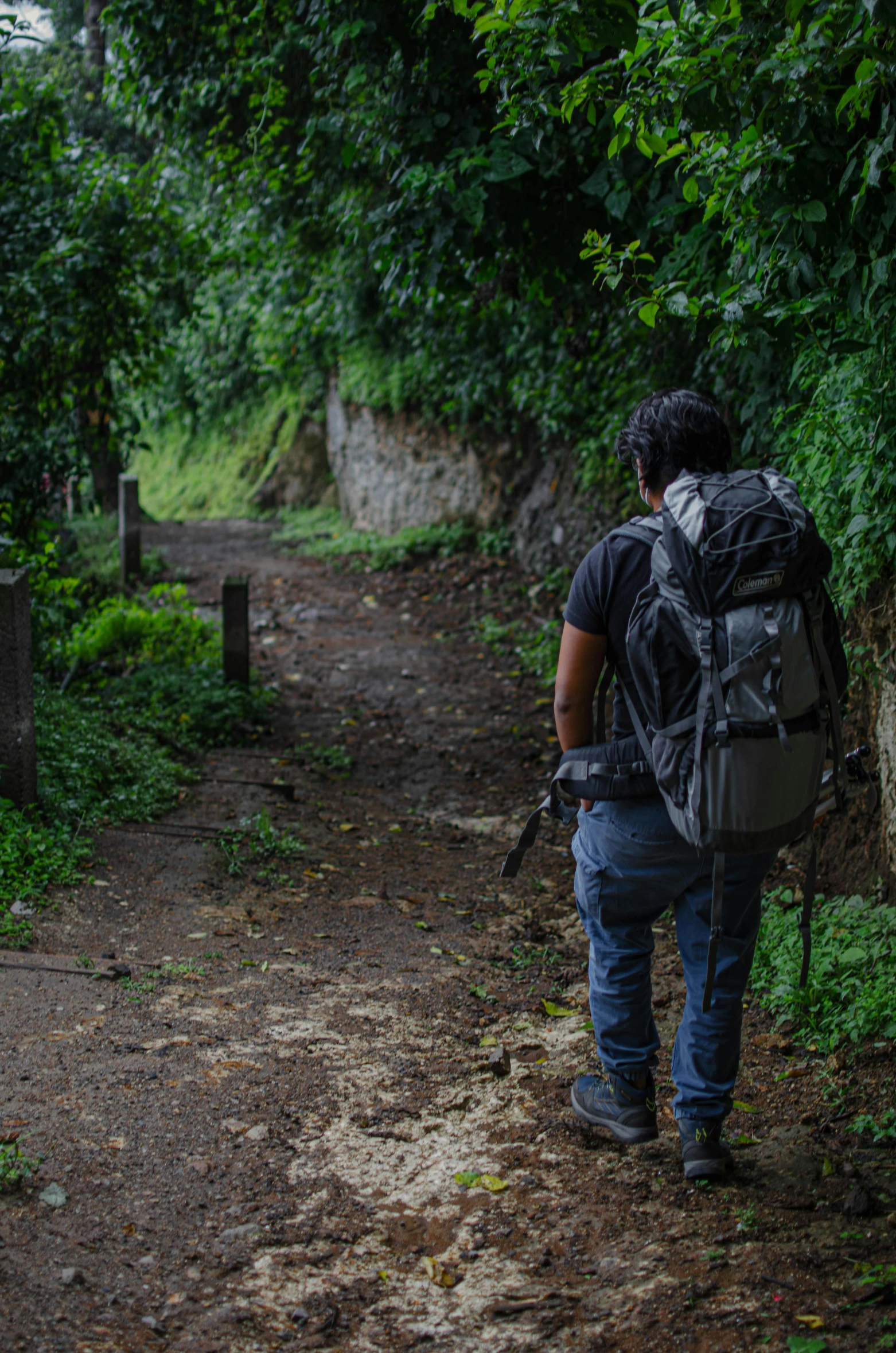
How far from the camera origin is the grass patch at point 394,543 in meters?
14.2

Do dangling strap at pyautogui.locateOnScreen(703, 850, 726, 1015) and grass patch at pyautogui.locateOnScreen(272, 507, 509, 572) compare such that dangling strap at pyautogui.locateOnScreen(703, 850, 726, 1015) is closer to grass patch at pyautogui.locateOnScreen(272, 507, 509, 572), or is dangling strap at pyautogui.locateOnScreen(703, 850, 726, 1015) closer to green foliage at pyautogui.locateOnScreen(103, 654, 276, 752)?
green foliage at pyautogui.locateOnScreen(103, 654, 276, 752)

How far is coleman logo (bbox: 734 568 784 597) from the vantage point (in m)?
2.52

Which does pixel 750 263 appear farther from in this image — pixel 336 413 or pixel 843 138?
pixel 336 413

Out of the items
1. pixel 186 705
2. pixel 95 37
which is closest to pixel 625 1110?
pixel 186 705

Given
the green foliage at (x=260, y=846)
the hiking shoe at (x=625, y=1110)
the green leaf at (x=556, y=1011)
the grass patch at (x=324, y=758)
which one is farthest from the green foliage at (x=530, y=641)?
the hiking shoe at (x=625, y=1110)

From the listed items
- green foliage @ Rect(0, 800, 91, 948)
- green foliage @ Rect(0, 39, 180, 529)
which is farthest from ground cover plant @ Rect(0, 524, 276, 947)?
green foliage @ Rect(0, 39, 180, 529)

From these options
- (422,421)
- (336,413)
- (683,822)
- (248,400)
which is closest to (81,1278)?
(683,822)

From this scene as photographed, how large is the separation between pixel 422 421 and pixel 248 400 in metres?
7.12

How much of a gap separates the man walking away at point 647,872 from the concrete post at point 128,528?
1053cm

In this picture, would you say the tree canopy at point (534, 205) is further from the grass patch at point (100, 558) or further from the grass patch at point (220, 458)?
the grass patch at point (220, 458)

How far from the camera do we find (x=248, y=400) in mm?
21266

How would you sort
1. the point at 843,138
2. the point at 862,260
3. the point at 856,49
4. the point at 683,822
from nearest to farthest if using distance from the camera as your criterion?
the point at 683,822 < the point at 856,49 < the point at 843,138 < the point at 862,260

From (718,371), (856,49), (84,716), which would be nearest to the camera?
(856,49)

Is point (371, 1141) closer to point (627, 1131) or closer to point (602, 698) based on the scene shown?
point (627, 1131)
